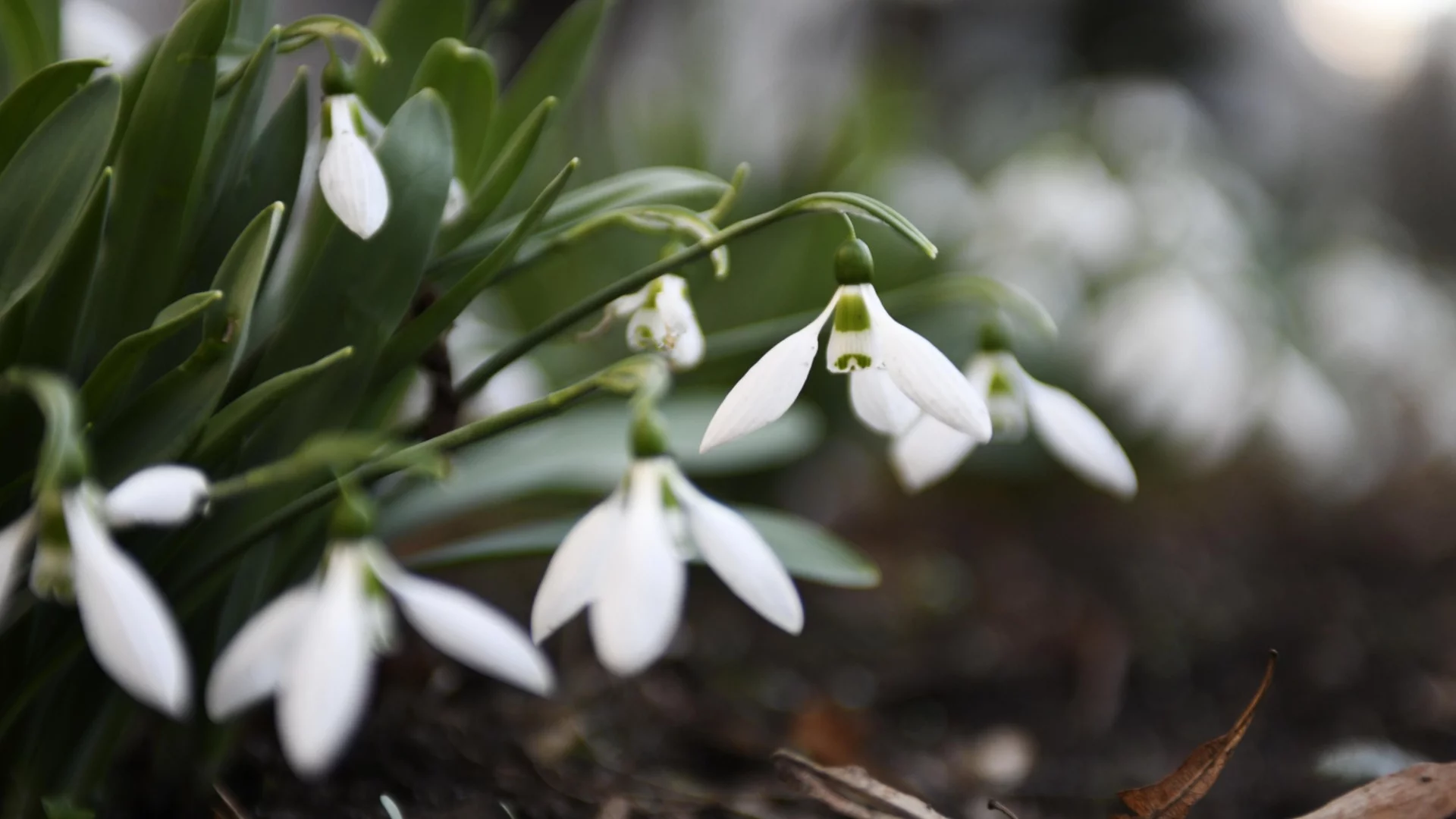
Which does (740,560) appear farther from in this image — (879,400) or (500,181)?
(500,181)

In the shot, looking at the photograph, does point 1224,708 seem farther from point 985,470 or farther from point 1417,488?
point 1417,488

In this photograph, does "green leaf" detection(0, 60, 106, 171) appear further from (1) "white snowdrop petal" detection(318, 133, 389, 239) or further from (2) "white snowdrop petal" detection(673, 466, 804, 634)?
(2) "white snowdrop petal" detection(673, 466, 804, 634)

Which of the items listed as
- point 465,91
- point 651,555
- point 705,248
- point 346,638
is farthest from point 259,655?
point 465,91

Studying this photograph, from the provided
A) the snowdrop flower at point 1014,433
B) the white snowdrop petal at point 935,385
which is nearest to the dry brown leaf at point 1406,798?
the snowdrop flower at point 1014,433

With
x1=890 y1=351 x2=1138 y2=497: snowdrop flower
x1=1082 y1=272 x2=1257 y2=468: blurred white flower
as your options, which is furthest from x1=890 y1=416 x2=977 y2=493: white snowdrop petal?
x1=1082 y1=272 x2=1257 y2=468: blurred white flower

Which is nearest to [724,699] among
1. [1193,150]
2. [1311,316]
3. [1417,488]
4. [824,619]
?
[824,619]

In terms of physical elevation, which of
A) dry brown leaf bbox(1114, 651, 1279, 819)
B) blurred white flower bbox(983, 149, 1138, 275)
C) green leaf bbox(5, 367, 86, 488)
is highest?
green leaf bbox(5, 367, 86, 488)

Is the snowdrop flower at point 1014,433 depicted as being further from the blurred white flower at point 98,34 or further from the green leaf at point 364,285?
the blurred white flower at point 98,34
